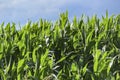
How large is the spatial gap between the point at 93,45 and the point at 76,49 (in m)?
0.23

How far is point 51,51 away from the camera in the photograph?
4871 millimetres

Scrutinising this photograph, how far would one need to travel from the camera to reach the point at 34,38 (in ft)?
17.3

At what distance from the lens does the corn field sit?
4.15 meters

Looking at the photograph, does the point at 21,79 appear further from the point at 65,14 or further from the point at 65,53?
the point at 65,14

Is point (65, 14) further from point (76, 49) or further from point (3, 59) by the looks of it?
point (3, 59)

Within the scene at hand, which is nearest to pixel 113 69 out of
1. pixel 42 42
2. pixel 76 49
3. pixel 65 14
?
pixel 76 49

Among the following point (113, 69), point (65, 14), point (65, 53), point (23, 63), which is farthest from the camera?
point (65, 14)

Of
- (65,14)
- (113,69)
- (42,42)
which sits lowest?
(113,69)

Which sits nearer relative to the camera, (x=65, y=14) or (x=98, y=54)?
(x=98, y=54)

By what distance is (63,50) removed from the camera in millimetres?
5094

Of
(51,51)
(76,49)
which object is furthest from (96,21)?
(51,51)

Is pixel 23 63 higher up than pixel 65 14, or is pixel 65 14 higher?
pixel 65 14

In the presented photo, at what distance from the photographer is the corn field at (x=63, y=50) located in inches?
163

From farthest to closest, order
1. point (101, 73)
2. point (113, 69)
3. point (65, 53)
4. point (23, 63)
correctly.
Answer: point (65, 53) < point (113, 69) < point (23, 63) < point (101, 73)
